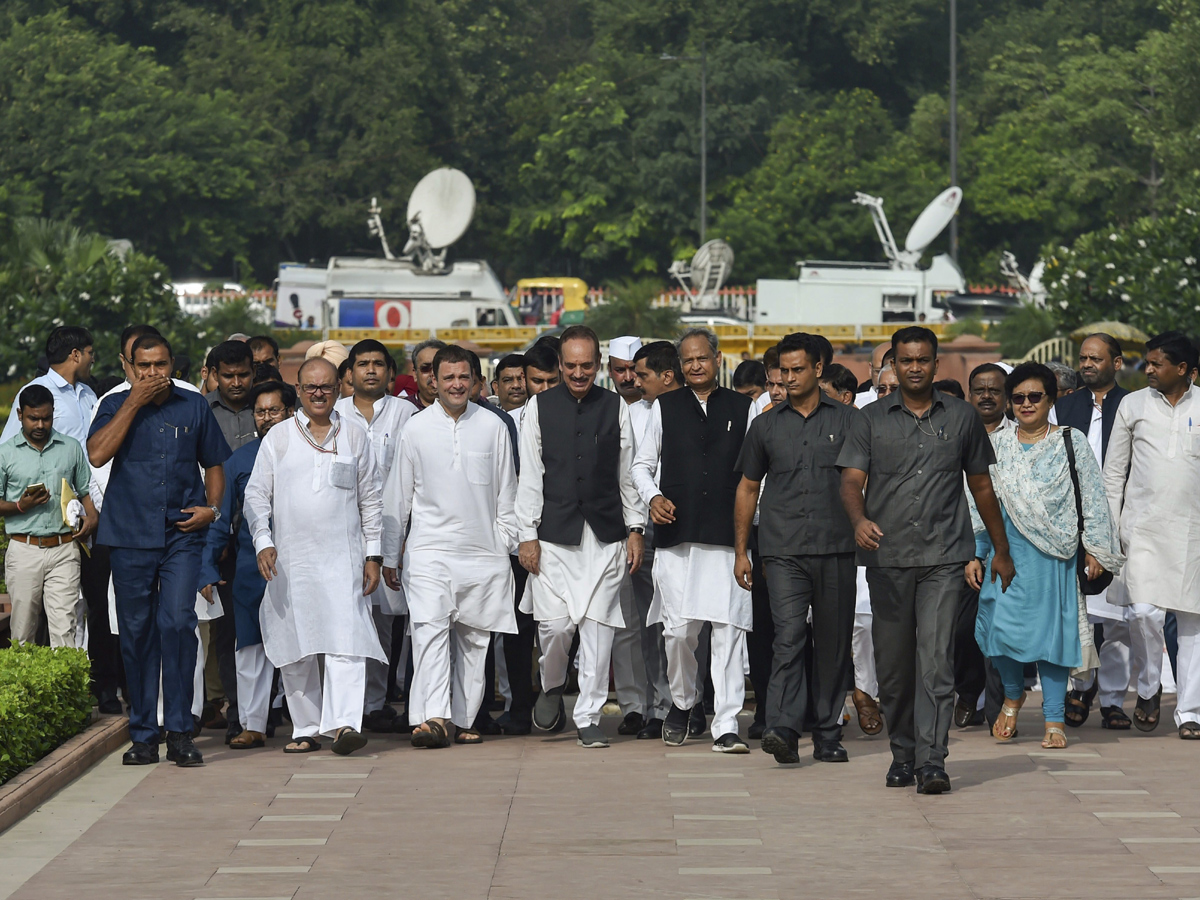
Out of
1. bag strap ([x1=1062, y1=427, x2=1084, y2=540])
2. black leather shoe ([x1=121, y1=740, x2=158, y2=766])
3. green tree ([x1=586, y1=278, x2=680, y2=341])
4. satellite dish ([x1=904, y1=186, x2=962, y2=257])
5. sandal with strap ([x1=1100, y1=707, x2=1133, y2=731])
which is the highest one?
satellite dish ([x1=904, y1=186, x2=962, y2=257])

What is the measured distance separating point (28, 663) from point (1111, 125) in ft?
141

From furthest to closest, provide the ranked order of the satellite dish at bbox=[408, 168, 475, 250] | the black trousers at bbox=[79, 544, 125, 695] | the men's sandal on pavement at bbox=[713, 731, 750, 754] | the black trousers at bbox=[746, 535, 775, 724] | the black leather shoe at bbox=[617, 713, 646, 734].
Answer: the satellite dish at bbox=[408, 168, 475, 250]
the black trousers at bbox=[79, 544, 125, 695]
the black leather shoe at bbox=[617, 713, 646, 734]
the black trousers at bbox=[746, 535, 775, 724]
the men's sandal on pavement at bbox=[713, 731, 750, 754]

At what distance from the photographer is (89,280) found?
26297mm

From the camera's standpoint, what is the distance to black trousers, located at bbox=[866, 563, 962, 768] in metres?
7.15

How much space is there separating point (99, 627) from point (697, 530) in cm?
297

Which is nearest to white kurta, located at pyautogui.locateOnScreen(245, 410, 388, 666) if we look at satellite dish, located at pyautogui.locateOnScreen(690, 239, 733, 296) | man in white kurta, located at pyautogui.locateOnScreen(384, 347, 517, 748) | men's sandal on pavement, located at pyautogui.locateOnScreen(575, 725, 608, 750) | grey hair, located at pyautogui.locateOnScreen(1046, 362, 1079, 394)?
man in white kurta, located at pyautogui.locateOnScreen(384, 347, 517, 748)

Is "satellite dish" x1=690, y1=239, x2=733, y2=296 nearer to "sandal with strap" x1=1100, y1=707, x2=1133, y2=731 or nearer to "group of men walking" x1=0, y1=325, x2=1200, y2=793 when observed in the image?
"group of men walking" x1=0, y1=325, x2=1200, y2=793

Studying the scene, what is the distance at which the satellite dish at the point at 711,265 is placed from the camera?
120 feet

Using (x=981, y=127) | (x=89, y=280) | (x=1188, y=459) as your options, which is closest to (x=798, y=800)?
(x=1188, y=459)

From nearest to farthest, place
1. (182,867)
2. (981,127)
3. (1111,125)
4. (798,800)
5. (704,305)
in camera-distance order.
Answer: (182,867), (798,800), (704,305), (1111,125), (981,127)

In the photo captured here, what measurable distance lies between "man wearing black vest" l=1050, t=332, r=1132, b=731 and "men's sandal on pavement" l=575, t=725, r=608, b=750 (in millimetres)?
2344

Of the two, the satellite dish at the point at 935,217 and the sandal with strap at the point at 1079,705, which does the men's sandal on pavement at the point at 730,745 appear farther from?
the satellite dish at the point at 935,217

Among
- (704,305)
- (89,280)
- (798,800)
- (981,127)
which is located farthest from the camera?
(981,127)

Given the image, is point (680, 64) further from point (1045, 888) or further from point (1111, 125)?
point (1045, 888)
